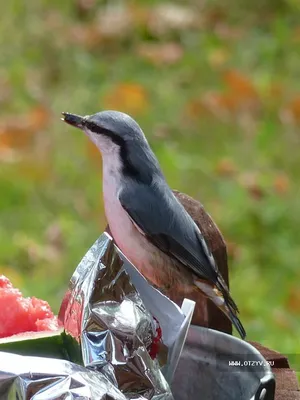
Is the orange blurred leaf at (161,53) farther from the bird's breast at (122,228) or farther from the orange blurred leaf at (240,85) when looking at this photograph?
the bird's breast at (122,228)

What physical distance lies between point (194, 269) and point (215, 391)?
977mm

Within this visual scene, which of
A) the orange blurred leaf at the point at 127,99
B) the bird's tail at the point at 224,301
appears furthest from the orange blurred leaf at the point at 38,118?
the bird's tail at the point at 224,301

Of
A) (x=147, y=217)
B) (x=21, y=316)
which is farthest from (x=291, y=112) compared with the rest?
(x=21, y=316)

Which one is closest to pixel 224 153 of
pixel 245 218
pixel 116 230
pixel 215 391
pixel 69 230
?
pixel 245 218

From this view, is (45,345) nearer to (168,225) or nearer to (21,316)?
(21,316)

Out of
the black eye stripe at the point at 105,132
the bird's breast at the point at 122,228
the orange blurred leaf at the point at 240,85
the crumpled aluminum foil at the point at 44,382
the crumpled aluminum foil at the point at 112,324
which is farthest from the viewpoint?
the orange blurred leaf at the point at 240,85

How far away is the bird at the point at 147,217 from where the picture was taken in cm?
336

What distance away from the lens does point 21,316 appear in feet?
7.96

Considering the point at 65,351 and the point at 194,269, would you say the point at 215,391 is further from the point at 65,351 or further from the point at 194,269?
the point at 194,269

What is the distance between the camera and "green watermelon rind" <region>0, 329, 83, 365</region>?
2209 millimetres

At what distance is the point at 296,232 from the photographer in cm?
557

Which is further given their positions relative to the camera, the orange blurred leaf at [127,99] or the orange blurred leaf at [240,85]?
the orange blurred leaf at [240,85]

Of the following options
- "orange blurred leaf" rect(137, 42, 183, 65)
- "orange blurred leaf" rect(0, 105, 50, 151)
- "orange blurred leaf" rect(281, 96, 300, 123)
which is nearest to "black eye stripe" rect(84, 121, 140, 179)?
"orange blurred leaf" rect(0, 105, 50, 151)

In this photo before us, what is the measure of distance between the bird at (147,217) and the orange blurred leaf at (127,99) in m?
3.07
